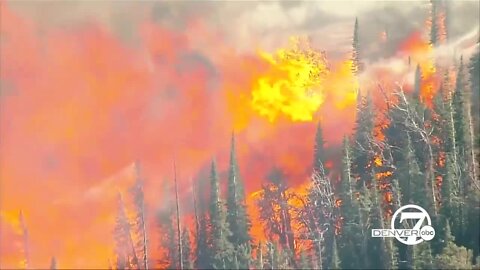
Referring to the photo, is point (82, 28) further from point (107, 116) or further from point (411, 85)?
point (411, 85)

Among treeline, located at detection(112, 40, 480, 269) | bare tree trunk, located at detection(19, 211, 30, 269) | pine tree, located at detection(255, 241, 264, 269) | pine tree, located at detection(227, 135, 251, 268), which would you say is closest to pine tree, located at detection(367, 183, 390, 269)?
treeline, located at detection(112, 40, 480, 269)

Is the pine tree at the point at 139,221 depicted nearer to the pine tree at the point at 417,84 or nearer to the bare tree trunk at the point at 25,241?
the bare tree trunk at the point at 25,241

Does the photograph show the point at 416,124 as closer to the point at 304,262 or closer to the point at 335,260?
the point at 335,260

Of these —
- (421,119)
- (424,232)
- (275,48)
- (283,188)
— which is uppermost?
(275,48)

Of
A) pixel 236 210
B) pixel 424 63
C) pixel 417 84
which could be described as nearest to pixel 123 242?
pixel 236 210

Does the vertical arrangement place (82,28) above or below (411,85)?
above

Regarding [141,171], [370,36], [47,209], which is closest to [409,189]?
[370,36]

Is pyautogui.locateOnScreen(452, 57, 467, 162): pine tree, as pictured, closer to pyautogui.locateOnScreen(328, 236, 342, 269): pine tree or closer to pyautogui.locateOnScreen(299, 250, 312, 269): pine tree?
pyautogui.locateOnScreen(328, 236, 342, 269): pine tree
